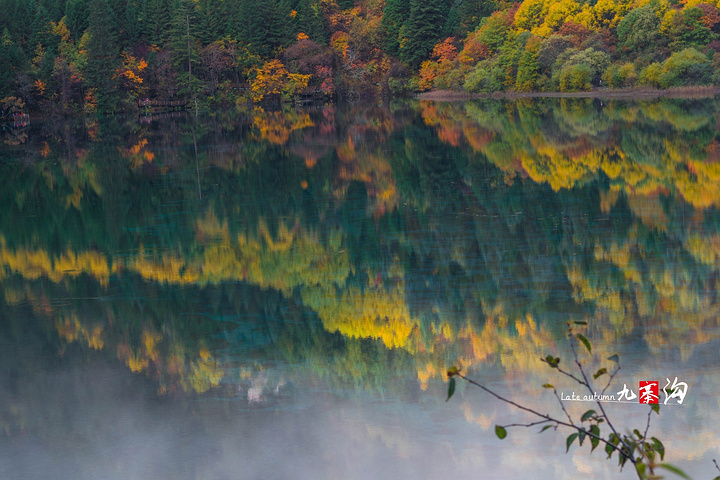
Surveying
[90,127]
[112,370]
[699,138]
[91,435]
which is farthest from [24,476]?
[90,127]

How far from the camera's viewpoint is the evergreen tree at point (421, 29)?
6756cm

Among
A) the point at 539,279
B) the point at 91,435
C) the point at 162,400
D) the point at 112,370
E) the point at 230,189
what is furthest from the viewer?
the point at 230,189

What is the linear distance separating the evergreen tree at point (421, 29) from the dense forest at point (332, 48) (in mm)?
122

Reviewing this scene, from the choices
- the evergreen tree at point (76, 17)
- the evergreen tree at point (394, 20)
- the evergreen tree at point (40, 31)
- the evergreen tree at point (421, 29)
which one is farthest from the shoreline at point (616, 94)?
the evergreen tree at point (76, 17)

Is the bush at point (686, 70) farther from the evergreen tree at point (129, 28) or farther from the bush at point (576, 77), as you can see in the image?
the evergreen tree at point (129, 28)

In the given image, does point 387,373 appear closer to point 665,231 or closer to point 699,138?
point 665,231

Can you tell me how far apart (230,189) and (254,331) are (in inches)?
383

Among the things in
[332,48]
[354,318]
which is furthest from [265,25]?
[354,318]

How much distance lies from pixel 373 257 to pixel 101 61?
51313mm

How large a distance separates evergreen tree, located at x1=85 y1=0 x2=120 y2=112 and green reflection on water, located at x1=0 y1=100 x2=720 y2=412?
125 ft

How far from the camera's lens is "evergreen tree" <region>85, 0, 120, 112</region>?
185 ft

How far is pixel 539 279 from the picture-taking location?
8.34 m

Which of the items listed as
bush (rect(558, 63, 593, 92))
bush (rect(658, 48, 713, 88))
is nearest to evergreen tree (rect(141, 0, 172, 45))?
bush (rect(558, 63, 593, 92))

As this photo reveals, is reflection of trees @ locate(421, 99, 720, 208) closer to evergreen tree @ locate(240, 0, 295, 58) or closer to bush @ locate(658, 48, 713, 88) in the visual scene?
bush @ locate(658, 48, 713, 88)
